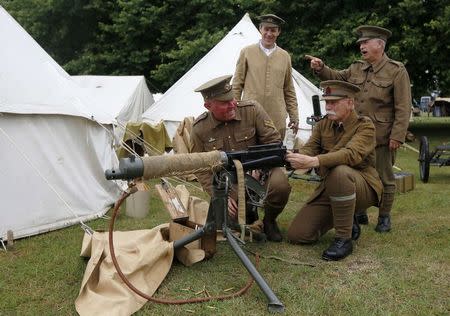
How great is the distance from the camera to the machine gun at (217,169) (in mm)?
2650

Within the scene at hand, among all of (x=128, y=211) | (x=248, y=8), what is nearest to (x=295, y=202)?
(x=128, y=211)

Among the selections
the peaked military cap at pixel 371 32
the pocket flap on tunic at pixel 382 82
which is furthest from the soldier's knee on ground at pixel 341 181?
the peaked military cap at pixel 371 32

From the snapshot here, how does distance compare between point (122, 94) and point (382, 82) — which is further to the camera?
point (122, 94)

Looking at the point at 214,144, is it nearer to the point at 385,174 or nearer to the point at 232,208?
the point at 232,208

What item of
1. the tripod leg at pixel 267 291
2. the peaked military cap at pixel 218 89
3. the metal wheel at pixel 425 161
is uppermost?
the peaked military cap at pixel 218 89

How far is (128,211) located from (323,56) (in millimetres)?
10243

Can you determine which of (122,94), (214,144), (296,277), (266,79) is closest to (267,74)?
(266,79)

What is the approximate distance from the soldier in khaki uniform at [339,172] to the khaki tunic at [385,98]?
0.53 meters

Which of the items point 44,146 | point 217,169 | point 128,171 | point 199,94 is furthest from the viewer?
point 199,94

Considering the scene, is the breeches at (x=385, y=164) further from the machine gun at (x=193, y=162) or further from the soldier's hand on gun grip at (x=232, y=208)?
the soldier's hand on gun grip at (x=232, y=208)

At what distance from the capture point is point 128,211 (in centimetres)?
507

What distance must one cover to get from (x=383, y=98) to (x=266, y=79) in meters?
1.20

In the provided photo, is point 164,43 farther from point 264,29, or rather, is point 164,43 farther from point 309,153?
point 309,153

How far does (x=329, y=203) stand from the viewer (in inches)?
151
